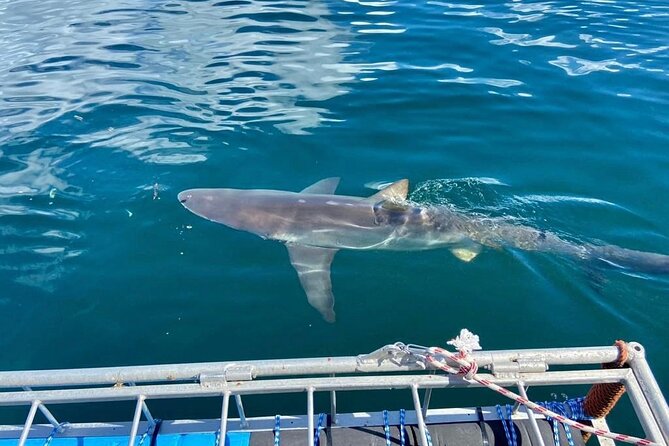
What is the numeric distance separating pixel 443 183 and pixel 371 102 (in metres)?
3.41

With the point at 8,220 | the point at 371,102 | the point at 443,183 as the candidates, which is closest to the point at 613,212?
the point at 443,183

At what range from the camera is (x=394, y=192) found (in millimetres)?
7305

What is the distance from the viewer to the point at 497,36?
14.5m

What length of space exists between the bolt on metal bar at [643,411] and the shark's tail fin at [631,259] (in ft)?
11.9

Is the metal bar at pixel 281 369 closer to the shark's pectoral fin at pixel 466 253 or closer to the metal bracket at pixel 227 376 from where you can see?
the metal bracket at pixel 227 376

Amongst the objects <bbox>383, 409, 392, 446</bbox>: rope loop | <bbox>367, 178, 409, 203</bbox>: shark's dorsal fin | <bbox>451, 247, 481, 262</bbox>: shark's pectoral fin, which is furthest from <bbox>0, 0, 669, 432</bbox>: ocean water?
<bbox>383, 409, 392, 446</bbox>: rope loop

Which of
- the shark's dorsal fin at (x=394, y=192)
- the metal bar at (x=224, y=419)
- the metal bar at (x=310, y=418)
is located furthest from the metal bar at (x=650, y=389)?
the shark's dorsal fin at (x=394, y=192)

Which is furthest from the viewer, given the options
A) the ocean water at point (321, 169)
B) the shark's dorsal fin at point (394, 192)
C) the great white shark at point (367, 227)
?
the shark's dorsal fin at point (394, 192)

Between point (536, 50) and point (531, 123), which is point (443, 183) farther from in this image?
point (536, 50)

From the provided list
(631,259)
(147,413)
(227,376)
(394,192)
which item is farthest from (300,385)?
(631,259)

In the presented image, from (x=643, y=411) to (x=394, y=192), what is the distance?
455 cm

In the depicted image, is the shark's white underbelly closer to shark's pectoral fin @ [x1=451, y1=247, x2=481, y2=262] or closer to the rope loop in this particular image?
shark's pectoral fin @ [x1=451, y1=247, x2=481, y2=262]

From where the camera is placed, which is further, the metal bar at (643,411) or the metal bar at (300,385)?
the metal bar at (300,385)

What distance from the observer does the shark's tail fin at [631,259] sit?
21.0 ft
